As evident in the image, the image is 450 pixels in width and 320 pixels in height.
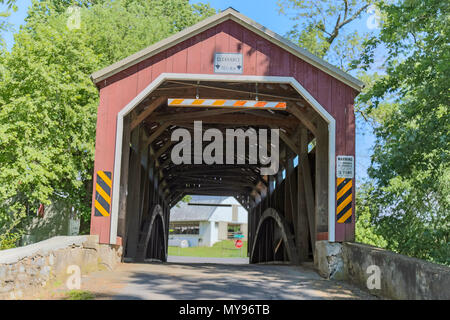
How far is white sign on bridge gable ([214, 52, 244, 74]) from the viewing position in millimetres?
8320

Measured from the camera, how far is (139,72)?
827 centimetres

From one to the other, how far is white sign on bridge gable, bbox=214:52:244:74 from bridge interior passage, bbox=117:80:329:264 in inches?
26.1

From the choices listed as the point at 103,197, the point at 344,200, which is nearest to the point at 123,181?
the point at 103,197

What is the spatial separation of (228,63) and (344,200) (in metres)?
2.97

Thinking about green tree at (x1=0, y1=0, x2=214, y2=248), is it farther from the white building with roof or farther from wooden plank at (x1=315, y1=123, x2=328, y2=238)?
the white building with roof

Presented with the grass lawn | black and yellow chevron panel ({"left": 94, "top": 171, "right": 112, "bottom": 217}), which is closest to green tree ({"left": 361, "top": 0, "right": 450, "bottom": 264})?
black and yellow chevron panel ({"left": 94, "top": 171, "right": 112, "bottom": 217})

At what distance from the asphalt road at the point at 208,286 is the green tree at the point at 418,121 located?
123 inches

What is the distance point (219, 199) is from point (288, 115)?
140ft

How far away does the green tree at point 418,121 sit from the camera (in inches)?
337

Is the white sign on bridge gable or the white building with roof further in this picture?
the white building with roof

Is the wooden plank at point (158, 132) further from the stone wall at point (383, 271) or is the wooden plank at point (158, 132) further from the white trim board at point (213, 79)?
the stone wall at point (383, 271)

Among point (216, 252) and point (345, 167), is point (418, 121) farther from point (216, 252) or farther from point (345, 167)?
point (216, 252)

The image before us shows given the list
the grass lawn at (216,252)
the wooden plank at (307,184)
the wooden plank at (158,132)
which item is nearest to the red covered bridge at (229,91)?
the wooden plank at (307,184)
